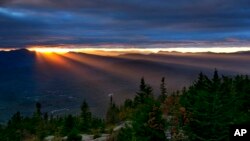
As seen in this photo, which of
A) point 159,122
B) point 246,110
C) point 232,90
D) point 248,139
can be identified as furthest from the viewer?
point 232,90

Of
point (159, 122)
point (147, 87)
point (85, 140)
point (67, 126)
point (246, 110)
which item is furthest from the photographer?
point (147, 87)

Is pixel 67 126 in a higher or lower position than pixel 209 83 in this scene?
lower

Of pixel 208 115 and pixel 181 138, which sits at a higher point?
pixel 208 115

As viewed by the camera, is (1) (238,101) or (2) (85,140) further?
(2) (85,140)

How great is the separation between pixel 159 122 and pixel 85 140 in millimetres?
43148

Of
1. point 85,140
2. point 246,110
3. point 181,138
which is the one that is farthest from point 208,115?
point 85,140

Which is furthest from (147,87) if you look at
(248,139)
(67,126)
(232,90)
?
(248,139)

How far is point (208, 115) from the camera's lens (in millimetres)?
45844

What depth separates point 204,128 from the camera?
45.9 metres

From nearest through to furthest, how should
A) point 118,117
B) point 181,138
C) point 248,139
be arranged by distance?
point 248,139 < point 181,138 < point 118,117

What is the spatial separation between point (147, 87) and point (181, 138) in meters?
79.8

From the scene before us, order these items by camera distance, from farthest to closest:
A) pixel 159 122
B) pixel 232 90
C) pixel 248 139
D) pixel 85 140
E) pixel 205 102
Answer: pixel 232 90, pixel 85 140, pixel 205 102, pixel 159 122, pixel 248 139

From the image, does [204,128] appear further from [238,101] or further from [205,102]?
[238,101]

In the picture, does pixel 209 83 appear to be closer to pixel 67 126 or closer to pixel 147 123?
pixel 147 123
